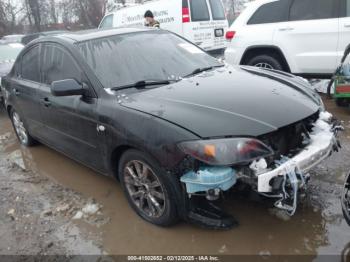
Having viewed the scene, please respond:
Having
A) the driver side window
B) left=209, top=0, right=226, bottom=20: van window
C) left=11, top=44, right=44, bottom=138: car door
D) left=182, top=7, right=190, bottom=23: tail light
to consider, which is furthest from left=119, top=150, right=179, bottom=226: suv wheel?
left=209, top=0, right=226, bottom=20: van window

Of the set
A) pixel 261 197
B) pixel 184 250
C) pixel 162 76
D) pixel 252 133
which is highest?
pixel 162 76

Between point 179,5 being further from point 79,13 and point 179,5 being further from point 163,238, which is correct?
point 79,13

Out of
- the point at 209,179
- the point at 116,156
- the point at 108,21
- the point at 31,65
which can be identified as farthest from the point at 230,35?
the point at 108,21

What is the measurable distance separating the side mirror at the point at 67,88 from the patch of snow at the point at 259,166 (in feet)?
5.96

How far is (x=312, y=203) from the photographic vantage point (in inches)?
133

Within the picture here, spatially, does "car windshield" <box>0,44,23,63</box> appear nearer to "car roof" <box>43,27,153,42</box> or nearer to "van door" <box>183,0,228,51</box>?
"van door" <box>183,0,228,51</box>

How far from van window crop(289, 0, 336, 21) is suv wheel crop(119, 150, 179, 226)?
189 inches

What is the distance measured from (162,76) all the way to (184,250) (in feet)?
5.55

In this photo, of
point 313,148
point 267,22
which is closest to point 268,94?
point 313,148

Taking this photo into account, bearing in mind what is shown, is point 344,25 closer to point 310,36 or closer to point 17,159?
point 310,36

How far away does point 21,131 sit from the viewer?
5.69 meters

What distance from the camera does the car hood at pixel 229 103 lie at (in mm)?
2754

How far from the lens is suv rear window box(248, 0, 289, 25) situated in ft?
22.0

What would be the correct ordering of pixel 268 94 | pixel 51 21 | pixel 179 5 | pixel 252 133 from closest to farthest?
pixel 252 133
pixel 268 94
pixel 179 5
pixel 51 21
